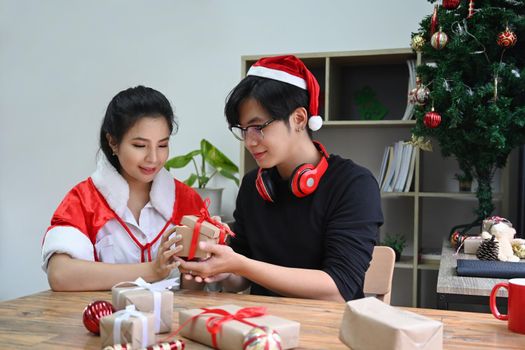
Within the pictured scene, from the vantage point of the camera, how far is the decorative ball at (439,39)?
231 cm

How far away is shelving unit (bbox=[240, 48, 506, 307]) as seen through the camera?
3014 millimetres

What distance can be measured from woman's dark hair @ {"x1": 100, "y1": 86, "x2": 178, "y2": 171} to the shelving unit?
4.51 feet

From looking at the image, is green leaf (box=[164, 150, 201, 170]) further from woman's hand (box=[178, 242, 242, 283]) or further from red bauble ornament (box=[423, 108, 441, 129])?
woman's hand (box=[178, 242, 242, 283])

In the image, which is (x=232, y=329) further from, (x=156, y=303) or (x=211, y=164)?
(x=211, y=164)

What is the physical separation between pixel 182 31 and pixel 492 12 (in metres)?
A: 2.01

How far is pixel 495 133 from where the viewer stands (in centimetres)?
221

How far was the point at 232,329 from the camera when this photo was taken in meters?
0.83

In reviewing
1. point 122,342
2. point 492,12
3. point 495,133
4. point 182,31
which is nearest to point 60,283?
point 122,342

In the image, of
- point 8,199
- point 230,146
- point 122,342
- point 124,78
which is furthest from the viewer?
point 8,199

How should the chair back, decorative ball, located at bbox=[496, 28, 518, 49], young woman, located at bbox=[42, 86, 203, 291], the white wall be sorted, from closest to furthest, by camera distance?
young woman, located at bbox=[42, 86, 203, 291], the chair back, decorative ball, located at bbox=[496, 28, 518, 49], the white wall

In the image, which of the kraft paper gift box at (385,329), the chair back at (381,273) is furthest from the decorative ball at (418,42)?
the kraft paper gift box at (385,329)

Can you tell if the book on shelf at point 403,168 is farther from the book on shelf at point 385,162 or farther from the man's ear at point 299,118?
the man's ear at point 299,118

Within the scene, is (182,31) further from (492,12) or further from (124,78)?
(492,12)

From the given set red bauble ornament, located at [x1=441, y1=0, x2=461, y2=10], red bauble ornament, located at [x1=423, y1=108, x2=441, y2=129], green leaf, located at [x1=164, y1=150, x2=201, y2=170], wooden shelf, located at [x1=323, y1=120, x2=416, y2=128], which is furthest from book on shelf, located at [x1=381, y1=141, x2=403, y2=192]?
green leaf, located at [x1=164, y1=150, x2=201, y2=170]
